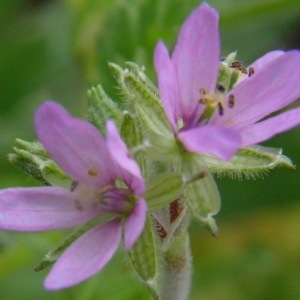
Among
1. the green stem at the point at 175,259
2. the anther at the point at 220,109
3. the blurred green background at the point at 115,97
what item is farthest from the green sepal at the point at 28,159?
the blurred green background at the point at 115,97

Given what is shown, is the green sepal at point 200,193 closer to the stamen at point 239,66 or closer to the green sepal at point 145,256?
the green sepal at point 145,256

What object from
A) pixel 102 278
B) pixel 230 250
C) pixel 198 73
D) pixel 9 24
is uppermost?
pixel 198 73

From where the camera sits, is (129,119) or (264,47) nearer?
(129,119)

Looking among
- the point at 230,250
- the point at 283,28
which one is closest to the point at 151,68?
the point at 230,250

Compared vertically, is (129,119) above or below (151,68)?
above

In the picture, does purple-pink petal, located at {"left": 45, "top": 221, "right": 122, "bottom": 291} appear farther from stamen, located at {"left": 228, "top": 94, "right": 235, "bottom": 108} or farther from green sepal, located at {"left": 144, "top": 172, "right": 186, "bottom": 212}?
stamen, located at {"left": 228, "top": 94, "right": 235, "bottom": 108}

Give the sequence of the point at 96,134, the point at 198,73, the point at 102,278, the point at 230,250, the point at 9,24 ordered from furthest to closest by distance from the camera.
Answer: the point at 9,24, the point at 230,250, the point at 102,278, the point at 198,73, the point at 96,134

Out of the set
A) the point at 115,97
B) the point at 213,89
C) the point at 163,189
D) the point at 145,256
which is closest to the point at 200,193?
the point at 163,189

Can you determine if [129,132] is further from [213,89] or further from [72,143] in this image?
[213,89]

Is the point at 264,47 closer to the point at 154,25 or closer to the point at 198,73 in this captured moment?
the point at 154,25
